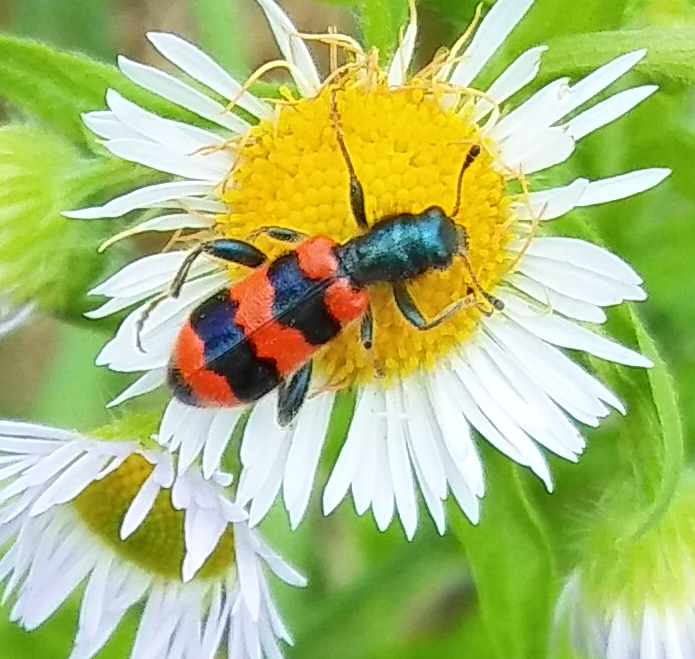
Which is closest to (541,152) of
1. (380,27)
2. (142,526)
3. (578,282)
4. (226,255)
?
(578,282)

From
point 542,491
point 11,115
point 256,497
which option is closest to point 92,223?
point 11,115

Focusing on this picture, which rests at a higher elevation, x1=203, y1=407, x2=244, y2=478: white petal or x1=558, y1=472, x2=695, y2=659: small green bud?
x1=203, y1=407, x2=244, y2=478: white petal

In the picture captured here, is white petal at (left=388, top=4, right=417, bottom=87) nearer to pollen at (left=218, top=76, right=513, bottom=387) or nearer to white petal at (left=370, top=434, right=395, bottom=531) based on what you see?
pollen at (left=218, top=76, right=513, bottom=387)

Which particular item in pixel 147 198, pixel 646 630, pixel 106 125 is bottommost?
pixel 646 630

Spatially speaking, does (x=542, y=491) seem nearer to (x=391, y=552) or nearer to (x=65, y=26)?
(x=391, y=552)

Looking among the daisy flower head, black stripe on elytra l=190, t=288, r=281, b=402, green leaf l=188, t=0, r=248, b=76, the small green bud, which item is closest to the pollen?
the daisy flower head

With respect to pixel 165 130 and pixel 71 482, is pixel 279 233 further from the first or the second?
pixel 71 482

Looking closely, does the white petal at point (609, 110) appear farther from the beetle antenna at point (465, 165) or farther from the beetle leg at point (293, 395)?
the beetle leg at point (293, 395)

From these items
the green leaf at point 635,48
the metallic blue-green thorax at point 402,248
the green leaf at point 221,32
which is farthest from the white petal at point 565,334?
the green leaf at point 221,32
